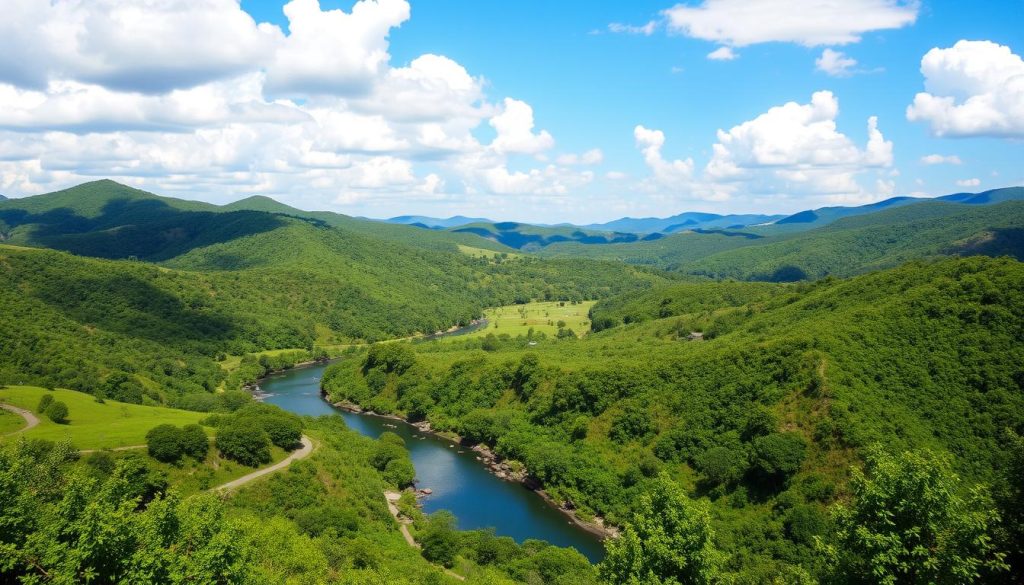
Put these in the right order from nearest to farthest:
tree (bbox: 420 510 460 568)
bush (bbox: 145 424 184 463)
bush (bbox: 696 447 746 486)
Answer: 1. tree (bbox: 420 510 460 568)
2. bush (bbox: 145 424 184 463)
3. bush (bbox: 696 447 746 486)

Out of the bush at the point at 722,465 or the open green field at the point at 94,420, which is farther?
the bush at the point at 722,465

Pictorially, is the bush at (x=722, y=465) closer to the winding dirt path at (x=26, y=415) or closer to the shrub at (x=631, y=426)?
the shrub at (x=631, y=426)

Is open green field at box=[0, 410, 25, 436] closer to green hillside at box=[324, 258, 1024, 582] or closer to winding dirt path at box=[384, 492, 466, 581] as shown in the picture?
winding dirt path at box=[384, 492, 466, 581]

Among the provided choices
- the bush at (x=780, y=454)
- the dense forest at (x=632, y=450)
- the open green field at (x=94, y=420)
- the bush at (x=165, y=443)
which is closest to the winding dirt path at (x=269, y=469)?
the dense forest at (x=632, y=450)

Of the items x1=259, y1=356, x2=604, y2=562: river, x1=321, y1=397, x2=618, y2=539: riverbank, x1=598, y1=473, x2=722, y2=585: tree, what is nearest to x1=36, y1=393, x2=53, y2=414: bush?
x1=259, y1=356, x2=604, y2=562: river

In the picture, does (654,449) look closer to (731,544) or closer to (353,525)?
(731,544)

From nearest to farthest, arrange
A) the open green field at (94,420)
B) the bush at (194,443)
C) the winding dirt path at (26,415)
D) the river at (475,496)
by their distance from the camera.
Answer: the open green field at (94,420), the bush at (194,443), the winding dirt path at (26,415), the river at (475,496)

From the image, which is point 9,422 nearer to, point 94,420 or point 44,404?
point 44,404
